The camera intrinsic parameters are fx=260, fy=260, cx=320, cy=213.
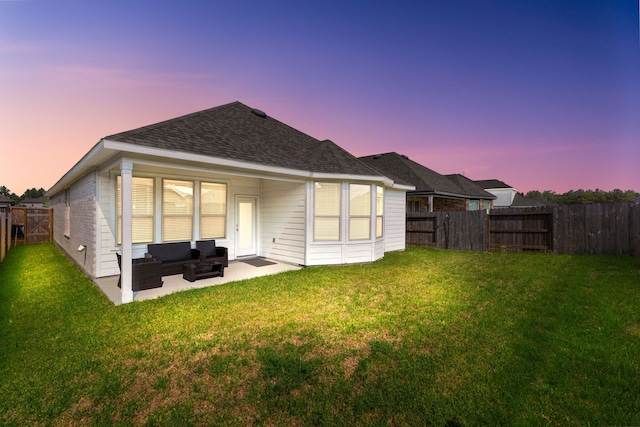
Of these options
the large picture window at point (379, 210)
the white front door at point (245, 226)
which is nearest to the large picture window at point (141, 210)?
the white front door at point (245, 226)

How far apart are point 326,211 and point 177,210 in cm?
464

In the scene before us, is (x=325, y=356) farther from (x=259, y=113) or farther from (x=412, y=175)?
(x=412, y=175)

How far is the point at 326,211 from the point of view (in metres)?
8.73

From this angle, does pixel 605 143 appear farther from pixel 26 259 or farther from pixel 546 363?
pixel 26 259

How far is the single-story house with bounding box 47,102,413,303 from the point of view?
6332 mm

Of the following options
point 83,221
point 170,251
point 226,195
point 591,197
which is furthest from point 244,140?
point 591,197

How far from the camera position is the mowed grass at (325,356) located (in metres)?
2.33

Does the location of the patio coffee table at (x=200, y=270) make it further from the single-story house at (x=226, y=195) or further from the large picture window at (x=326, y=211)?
the large picture window at (x=326, y=211)

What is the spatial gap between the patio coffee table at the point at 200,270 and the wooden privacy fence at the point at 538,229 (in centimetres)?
993

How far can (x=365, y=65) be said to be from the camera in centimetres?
1241

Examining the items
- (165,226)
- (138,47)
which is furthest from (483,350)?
(138,47)

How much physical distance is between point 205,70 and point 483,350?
43.3 ft

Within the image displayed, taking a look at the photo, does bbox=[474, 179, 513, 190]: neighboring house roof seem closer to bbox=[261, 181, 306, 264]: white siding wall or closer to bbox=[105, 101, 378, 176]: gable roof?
bbox=[105, 101, 378, 176]: gable roof

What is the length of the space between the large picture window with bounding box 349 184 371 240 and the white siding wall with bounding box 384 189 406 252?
2235 mm
